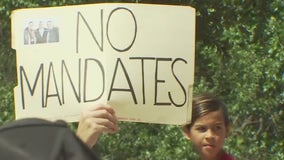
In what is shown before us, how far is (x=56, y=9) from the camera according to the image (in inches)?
129

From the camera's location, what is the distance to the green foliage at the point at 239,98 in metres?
6.97

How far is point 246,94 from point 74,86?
3964mm

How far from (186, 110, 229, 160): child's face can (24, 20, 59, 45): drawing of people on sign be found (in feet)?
1.80

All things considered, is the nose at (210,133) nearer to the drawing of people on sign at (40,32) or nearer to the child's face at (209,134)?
the child's face at (209,134)

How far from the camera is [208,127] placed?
11.2 feet

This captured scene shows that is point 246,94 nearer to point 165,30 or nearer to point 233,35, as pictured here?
point 233,35

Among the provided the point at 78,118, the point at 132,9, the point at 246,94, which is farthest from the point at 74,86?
the point at 246,94

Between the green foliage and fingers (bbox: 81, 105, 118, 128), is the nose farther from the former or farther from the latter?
the green foliage

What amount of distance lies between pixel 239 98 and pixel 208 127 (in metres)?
3.73

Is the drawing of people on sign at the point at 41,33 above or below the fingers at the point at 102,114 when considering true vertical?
above

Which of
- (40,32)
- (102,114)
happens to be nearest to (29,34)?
(40,32)

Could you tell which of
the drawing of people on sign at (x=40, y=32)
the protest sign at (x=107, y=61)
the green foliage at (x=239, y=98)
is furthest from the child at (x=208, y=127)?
the green foliage at (x=239, y=98)

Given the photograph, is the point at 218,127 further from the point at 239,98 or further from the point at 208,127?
the point at 239,98

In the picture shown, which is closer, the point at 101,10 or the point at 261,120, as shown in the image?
the point at 101,10
